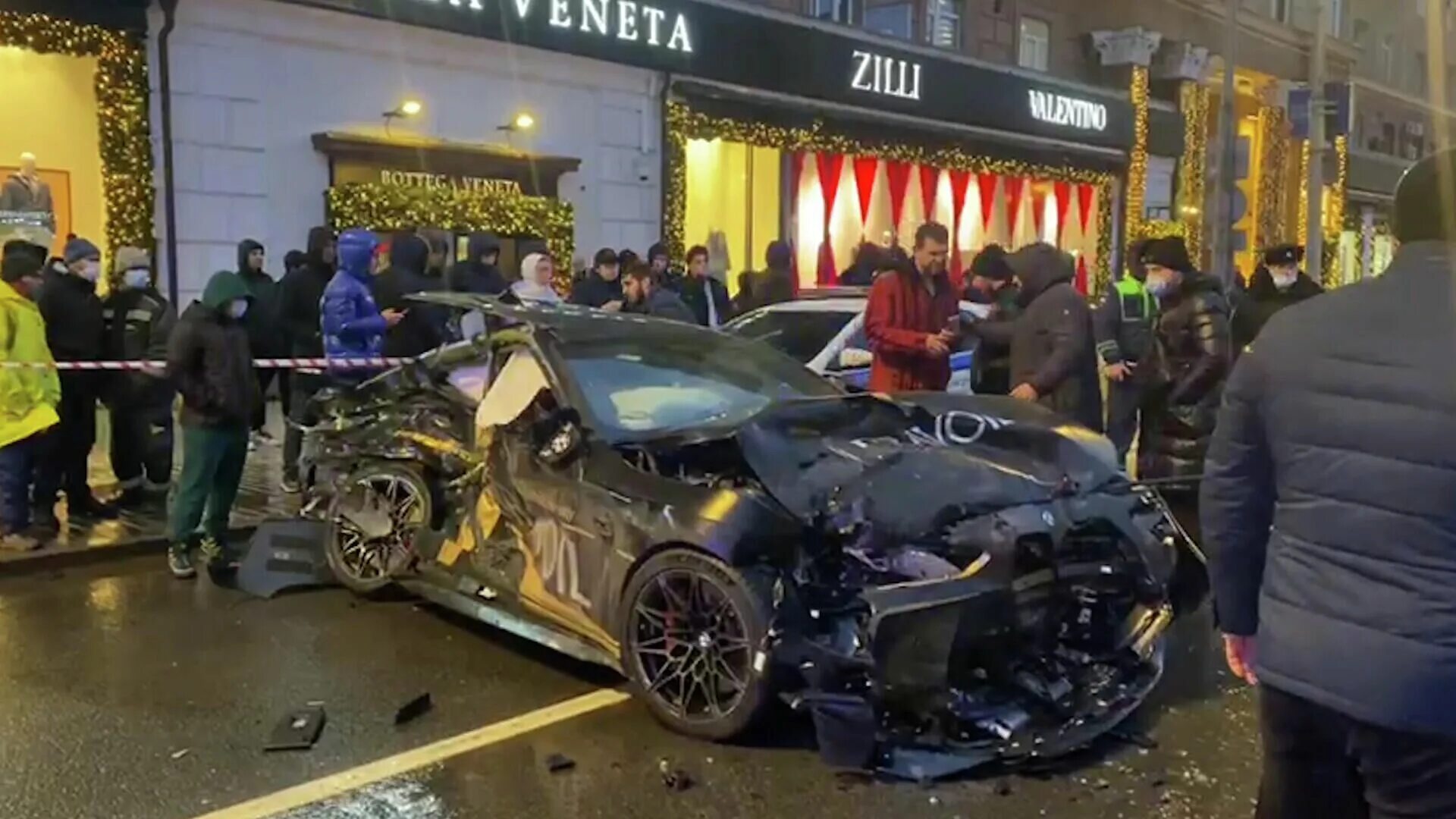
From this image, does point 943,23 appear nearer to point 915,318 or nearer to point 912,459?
point 915,318

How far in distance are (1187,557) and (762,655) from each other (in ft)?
6.06

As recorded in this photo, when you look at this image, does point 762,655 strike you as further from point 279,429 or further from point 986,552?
point 279,429

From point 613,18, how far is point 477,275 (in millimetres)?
5780

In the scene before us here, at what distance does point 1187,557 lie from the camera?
5.40 m

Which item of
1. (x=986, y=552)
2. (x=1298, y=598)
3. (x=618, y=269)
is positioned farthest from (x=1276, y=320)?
(x=618, y=269)

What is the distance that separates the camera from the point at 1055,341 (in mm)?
7191

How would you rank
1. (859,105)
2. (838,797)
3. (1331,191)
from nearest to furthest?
(838,797)
(859,105)
(1331,191)

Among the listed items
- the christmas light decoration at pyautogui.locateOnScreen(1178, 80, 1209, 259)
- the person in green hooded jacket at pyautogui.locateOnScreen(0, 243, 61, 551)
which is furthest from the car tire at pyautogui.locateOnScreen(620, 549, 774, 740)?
→ the christmas light decoration at pyautogui.locateOnScreen(1178, 80, 1209, 259)

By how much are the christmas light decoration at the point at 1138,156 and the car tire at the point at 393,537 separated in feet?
67.8

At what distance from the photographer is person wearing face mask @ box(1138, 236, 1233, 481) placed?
786 cm

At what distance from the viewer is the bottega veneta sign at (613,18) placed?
1440cm

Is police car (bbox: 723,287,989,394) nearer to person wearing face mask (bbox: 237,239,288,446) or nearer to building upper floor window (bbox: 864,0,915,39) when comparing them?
person wearing face mask (bbox: 237,239,288,446)

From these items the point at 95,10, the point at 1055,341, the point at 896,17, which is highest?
the point at 896,17

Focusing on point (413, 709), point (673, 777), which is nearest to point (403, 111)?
point (413, 709)
